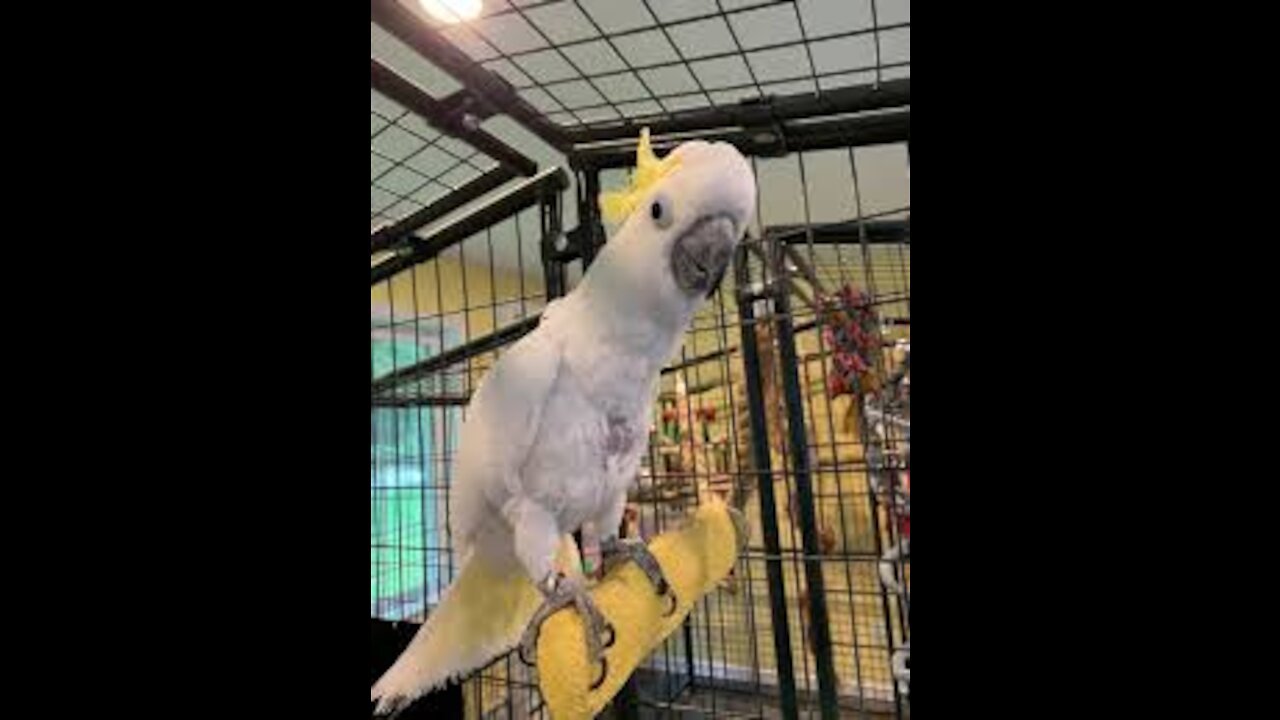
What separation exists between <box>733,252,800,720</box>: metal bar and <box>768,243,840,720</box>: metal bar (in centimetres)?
3

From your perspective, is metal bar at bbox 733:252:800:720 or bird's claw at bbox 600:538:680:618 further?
metal bar at bbox 733:252:800:720

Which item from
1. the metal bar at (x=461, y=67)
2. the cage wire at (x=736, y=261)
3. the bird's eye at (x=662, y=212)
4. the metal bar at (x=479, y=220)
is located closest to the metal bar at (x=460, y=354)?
the cage wire at (x=736, y=261)

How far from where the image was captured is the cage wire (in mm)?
733

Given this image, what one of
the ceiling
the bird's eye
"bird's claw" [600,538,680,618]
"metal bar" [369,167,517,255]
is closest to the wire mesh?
the ceiling

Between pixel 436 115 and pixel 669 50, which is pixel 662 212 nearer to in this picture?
pixel 436 115

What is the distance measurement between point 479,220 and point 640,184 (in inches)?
11.8

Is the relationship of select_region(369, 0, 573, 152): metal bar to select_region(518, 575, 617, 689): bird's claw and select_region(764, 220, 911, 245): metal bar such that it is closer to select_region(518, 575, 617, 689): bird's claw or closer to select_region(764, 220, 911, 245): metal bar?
select_region(764, 220, 911, 245): metal bar

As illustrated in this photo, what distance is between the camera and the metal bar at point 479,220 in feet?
2.54

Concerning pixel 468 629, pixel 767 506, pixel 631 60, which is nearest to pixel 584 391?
pixel 468 629
